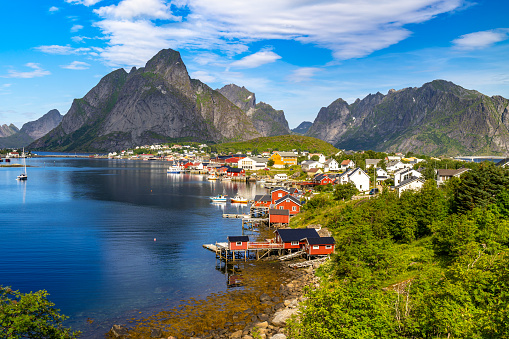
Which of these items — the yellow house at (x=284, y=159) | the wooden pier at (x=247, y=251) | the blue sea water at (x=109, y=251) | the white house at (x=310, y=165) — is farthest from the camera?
the yellow house at (x=284, y=159)

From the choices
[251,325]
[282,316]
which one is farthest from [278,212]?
[251,325]

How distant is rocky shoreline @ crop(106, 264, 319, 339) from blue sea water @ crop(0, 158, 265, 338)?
3326mm

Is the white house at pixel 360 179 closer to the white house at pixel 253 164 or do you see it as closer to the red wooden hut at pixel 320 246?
the red wooden hut at pixel 320 246

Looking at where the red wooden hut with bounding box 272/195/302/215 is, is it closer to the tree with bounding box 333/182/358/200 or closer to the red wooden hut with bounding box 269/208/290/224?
the red wooden hut with bounding box 269/208/290/224

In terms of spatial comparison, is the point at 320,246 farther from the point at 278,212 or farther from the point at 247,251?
the point at 278,212

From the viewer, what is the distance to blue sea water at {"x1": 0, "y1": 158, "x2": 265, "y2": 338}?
33.5 meters

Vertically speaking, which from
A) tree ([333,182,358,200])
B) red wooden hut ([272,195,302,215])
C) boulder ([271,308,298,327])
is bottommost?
boulder ([271,308,298,327])

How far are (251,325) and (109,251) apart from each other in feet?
92.4

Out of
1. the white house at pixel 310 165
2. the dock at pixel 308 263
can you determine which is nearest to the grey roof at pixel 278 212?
the dock at pixel 308 263

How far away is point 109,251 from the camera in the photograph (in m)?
48.5

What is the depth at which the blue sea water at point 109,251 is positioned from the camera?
110 feet

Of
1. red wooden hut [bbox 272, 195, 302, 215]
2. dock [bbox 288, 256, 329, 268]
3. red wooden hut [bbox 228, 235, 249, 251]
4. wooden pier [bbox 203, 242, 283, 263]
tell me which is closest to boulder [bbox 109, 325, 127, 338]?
wooden pier [bbox 203, 242, 283, 263]

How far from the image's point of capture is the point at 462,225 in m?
31.6

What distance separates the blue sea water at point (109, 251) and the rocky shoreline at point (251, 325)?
3326mm
